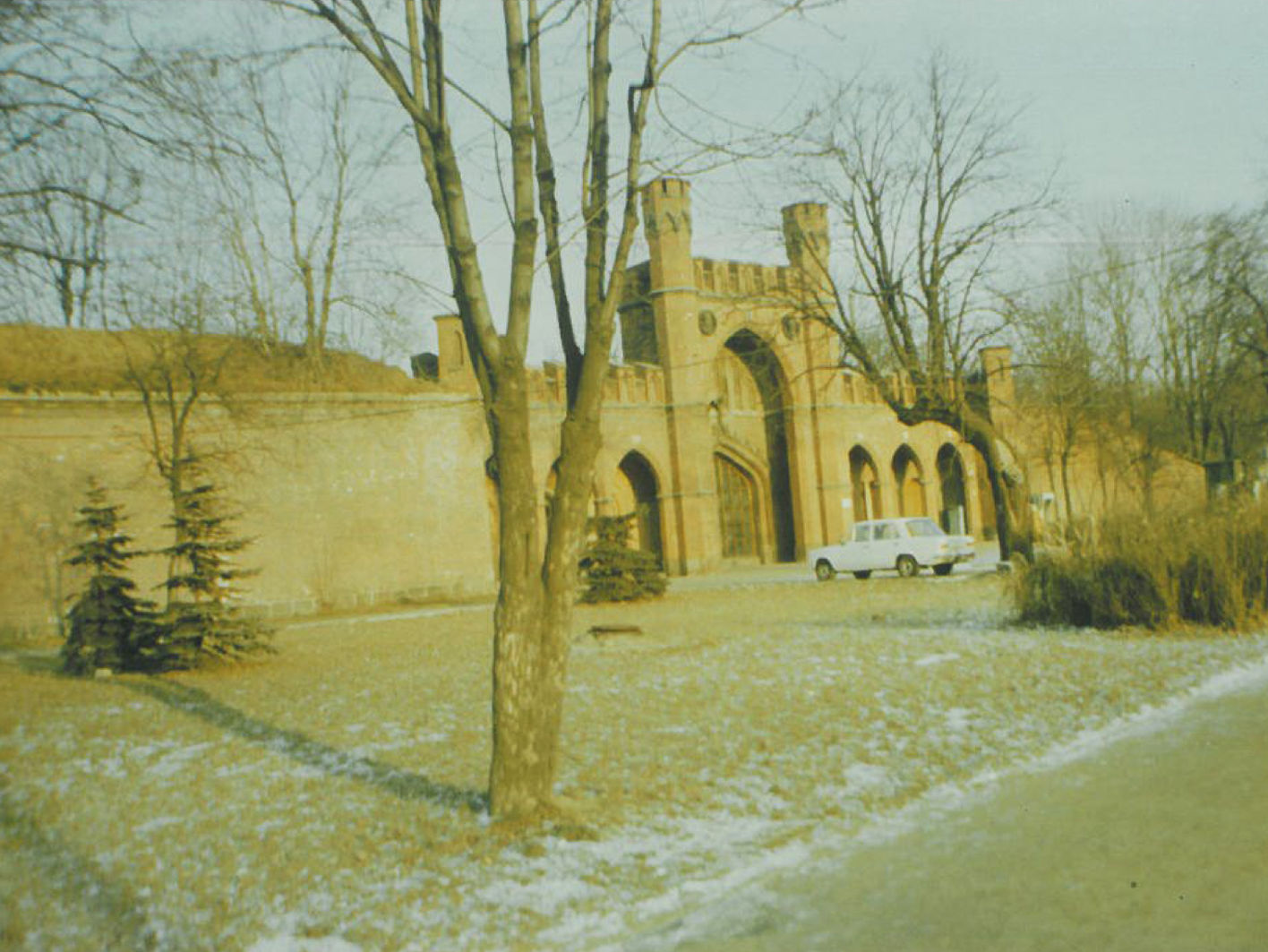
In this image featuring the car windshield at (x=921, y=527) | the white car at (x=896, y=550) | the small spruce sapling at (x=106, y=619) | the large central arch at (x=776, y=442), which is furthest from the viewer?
the large central arch at (x=776, y=442)

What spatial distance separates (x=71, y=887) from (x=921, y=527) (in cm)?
2304

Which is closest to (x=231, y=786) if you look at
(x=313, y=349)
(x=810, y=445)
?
(x=313, y=349)

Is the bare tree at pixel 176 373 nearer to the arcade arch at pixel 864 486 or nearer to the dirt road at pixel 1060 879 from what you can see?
the dirt road at pixel 1060 879

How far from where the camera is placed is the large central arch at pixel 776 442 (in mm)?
38094

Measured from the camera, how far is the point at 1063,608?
495 inches

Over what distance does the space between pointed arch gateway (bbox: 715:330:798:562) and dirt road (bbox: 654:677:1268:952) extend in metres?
32.0

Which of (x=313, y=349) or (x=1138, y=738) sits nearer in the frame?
(x=1138, y=738)

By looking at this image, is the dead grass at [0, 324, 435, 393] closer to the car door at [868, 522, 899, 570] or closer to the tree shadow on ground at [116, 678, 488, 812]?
the tree shadow on ground at [116, 678, 488, 812]

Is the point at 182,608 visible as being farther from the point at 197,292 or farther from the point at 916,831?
the point at 916,831

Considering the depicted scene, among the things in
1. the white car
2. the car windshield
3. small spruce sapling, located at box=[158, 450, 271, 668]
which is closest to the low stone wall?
small spruce sapling, located at box=[158, 450, 271, 668]

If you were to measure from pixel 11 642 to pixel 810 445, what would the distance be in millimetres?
25909

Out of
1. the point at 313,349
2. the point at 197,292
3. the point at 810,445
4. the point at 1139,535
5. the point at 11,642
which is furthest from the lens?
the point at 810,445

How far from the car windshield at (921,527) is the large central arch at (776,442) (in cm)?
1215

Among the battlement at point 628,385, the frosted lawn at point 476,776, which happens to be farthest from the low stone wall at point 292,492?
the frosted lawn at point 476,776
